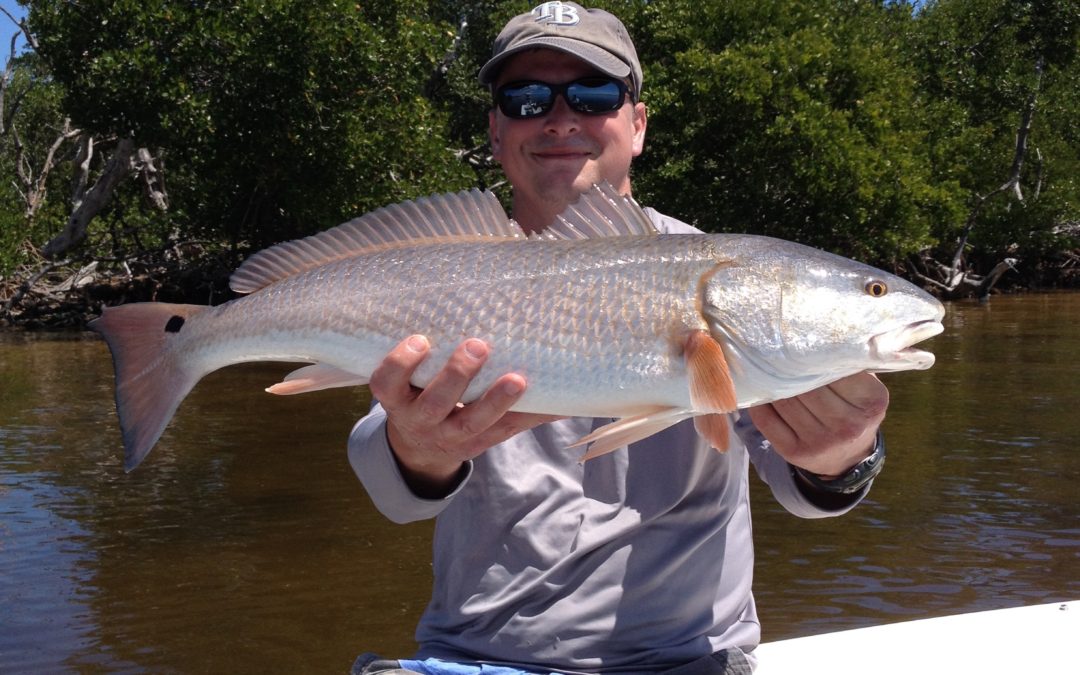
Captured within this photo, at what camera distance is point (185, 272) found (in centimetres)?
2016

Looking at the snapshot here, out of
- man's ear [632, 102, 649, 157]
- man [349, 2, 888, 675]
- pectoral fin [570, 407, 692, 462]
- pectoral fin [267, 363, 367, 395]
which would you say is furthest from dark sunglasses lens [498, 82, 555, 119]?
pectoral fin [570, 407, 692, 462]

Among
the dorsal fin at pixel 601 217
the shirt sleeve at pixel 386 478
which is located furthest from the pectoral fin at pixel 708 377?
the shirt sleeve at pixel 386 478

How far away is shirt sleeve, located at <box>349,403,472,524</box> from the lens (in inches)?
105

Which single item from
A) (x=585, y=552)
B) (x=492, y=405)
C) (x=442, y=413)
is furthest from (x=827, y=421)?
(x=442, y=413)

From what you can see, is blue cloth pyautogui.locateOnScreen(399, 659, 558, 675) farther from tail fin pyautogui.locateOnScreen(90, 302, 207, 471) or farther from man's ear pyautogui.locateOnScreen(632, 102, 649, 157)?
man's ear pyautogui.locateOnScreen(632, 102, 649, 157)

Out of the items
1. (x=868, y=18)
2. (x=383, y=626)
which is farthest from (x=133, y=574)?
(x=868, y=18)

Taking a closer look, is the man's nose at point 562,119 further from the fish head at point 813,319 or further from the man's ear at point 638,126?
the fish head at point 813,319

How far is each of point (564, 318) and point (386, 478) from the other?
2.24 ft

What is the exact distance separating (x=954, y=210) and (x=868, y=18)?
267 inches

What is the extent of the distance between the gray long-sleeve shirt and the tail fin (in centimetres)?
51

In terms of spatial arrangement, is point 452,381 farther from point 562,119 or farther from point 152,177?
point 152,177

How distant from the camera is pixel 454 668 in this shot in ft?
8.34

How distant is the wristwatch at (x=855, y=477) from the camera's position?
2.64 meters

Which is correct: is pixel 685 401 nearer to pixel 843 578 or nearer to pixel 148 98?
pixel 843 578
